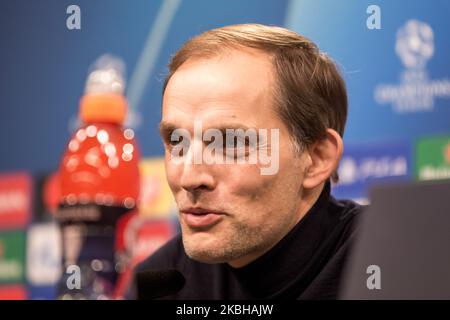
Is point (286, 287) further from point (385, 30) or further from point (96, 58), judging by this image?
point (96, 58)

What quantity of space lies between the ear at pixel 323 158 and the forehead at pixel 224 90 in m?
0.11

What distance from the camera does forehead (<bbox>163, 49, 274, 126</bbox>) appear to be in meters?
1.11

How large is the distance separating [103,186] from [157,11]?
19.6 inches

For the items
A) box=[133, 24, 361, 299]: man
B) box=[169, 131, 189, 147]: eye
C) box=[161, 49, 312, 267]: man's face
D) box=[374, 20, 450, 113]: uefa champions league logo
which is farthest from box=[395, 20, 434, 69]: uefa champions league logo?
box=[169, 131, 189, 147]: eye

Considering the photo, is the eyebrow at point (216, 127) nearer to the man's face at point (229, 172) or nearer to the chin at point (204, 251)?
the man's face at point (229, 172)

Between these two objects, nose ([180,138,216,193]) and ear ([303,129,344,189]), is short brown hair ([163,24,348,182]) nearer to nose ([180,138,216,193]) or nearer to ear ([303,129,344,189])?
ear ([303,129,344,189])

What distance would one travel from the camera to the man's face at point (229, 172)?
3.57 ft

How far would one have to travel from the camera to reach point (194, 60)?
1180 millimetres

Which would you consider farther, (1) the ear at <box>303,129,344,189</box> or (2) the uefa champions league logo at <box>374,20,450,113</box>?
(2) the uefa champions league logo at <box>374,20,450,113</box>

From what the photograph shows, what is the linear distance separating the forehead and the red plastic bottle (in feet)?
1.05

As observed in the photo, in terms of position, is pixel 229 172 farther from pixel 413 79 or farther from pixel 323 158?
pixel 413 79

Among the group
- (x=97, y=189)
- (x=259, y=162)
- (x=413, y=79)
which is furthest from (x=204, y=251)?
(x=413, y=79)

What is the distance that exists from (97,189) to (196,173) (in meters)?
0.51
